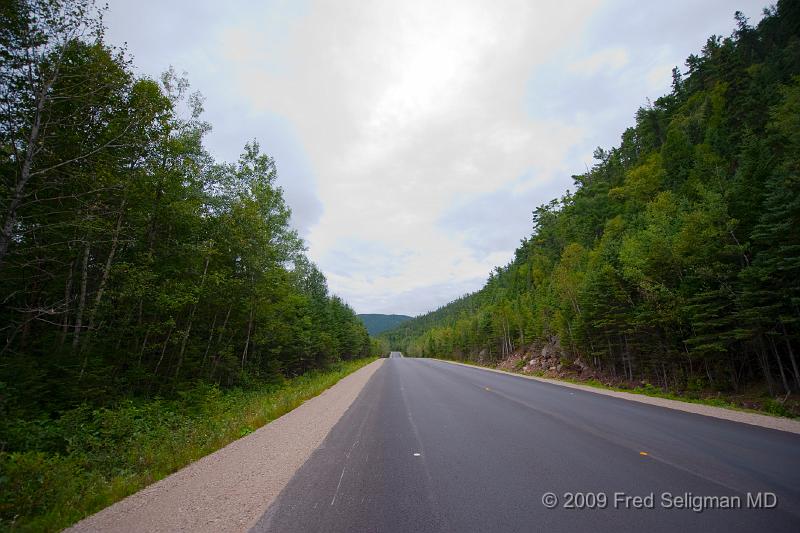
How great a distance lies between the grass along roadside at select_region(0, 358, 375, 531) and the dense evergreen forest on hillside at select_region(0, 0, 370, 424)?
944mm

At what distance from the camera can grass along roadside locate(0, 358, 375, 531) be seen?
4105 mm

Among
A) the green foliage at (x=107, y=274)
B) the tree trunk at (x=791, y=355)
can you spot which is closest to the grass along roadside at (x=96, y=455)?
the green foliage at (x=107, y=274)

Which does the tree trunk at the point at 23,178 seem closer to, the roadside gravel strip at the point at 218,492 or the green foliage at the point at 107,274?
the green foliage at the point at 107,274

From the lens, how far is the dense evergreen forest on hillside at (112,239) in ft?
20.3

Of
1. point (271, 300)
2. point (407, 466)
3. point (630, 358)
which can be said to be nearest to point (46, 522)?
point (407, 466)

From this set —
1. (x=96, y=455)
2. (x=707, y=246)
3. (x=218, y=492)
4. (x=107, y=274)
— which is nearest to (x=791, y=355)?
(x=707, y=246)

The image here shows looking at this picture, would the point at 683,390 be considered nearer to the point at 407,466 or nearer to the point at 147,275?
Answer: the point at 407,466

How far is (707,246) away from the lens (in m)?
14.6

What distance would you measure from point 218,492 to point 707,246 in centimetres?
1976

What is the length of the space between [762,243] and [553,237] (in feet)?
157

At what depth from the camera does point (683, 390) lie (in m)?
16.4

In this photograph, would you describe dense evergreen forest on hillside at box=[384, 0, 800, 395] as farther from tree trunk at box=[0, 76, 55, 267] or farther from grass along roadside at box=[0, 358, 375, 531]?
tree trunk at box=[0, 76, 55, 267]

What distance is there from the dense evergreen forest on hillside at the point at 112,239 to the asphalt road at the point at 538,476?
525 cm

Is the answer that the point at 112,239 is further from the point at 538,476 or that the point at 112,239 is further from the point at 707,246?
the point at 707,246
